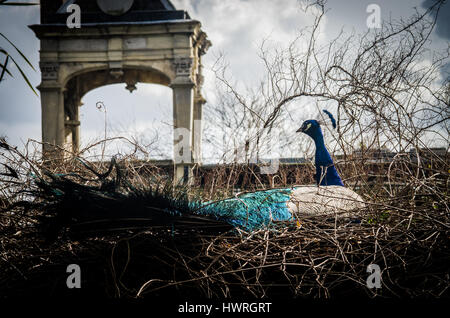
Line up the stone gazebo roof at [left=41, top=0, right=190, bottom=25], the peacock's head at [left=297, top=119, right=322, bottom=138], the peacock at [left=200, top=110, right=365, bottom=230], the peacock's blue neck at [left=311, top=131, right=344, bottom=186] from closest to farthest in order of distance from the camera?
the peacock at [left=200, top=110, right=365, bottom=230], the peacock's blue neck at [left=311, top=131, right=344, bottom=186], the peacock's head at [left=297, top=119, right=322, bottom=138], the stone gazebo roof at [left=41, top=0, right=190, bottom=25]

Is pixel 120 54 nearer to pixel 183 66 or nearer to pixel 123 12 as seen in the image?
pixel 123 12

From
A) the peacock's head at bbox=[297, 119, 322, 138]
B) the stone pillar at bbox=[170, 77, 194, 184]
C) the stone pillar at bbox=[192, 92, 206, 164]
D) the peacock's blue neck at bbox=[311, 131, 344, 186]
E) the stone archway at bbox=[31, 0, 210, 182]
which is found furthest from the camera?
the stone pillar at bbox=[192, 92, 206, 164]

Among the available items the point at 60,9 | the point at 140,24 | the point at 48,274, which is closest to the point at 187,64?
the point at 140,24

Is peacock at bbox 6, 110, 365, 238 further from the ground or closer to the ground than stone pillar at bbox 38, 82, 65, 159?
closer to the ground

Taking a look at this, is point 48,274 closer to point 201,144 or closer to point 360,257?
point 360,257

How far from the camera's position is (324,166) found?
10.6 ft

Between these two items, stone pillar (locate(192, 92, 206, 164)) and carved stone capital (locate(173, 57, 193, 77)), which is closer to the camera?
carved stone capital (locate(173, 57, 193, 77))

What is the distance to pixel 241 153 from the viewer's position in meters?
4.13

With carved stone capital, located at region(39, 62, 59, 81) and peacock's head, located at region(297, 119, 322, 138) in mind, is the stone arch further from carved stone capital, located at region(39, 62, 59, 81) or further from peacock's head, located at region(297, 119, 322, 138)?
peacock's head, located at region(297, 119, 322, 138)

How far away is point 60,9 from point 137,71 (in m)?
3.23

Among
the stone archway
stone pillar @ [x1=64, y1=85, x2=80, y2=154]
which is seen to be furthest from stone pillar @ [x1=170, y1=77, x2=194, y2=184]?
stone pillar @ [x1=64, y1=85, x2=80, y2=154]

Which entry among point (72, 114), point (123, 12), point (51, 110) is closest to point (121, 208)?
point (51, 110)

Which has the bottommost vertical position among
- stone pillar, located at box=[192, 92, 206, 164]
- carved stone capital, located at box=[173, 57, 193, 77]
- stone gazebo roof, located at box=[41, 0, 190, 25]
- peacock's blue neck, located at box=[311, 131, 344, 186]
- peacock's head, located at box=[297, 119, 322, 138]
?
peacock's blue neck, located at box=[311, 131, 344, 186]

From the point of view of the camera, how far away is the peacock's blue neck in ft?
10.3
